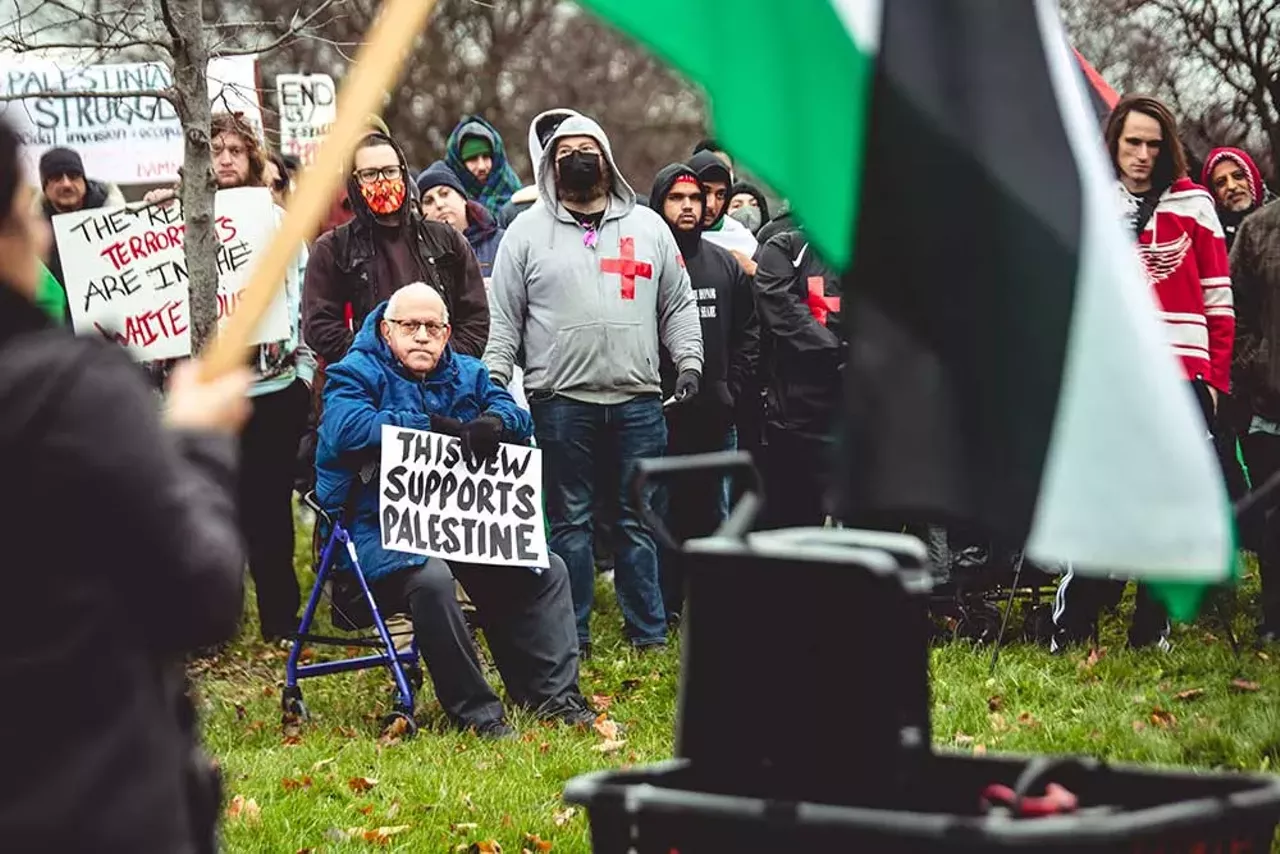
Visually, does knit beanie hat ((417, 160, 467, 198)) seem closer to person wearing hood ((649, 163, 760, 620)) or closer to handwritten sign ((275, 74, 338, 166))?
person wearing hood ((649, 163, 760, 620))

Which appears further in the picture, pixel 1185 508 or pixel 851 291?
pixel 851 291

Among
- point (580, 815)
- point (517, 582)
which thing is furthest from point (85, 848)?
point (517, 582)

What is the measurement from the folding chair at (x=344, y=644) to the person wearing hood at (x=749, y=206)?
5.30 m

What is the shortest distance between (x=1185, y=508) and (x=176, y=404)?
1701mm

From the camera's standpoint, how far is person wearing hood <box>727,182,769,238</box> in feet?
44.7

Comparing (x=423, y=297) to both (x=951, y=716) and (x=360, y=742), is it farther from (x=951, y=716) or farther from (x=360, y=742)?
(x=951, y=716)

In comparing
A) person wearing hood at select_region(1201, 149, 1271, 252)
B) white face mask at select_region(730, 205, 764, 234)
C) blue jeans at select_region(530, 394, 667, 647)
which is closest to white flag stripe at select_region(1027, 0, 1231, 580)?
blue jeans at select_region(530, 394, 667, 647)

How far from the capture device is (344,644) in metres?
8.65

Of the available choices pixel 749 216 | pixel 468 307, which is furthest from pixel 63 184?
pixel 749 216

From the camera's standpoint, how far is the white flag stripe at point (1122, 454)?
3.39 m

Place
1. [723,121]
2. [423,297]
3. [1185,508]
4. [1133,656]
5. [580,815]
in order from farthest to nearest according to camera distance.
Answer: [1133,656] < [423,297] < [580,815] < [723,121] < [1185,508]

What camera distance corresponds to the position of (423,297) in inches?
344

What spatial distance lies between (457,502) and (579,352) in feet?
4.43

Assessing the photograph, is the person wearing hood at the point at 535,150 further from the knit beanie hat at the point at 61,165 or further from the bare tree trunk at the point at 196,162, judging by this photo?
the knit beanie hat at the point at 61,165
